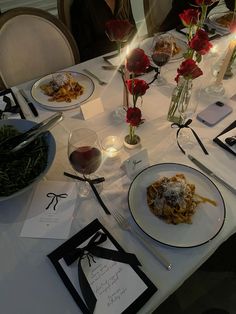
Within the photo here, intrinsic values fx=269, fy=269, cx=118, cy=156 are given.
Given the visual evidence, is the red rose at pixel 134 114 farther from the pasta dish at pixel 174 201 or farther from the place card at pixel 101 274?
the place card at pixel 101 274

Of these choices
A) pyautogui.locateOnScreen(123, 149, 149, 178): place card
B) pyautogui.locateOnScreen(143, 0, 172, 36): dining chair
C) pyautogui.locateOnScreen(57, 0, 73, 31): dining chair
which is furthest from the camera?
pyautogui.locateOnScreen(143, 0, 172, 36): dining chair

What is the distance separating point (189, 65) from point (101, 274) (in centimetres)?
61

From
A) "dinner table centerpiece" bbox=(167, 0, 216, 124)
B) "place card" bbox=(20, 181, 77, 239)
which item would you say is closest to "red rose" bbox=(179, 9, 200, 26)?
"dinner table centerpiece" bbox=(167, 0, 216, 124)

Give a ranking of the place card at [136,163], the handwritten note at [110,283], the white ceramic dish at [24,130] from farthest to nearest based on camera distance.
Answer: the place card at [136,163] < the white ceramic dish at [24,130] < the handwritten note at [110,283]

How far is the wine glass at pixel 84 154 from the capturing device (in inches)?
28.2

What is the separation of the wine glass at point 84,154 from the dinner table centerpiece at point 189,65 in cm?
34

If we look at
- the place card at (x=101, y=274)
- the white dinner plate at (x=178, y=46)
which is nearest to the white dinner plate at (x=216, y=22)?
the white dinner plate at (x=178, y=46)

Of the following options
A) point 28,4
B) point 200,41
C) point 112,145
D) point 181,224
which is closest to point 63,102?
point 112,145

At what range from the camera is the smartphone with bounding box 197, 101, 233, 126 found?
0.98 m

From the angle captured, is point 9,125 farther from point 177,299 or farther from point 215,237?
point 177,299

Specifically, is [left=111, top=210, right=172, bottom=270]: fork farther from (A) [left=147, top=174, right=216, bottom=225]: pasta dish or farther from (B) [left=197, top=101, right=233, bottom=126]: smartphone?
(B) [left=197, top=101, right=233, bottom=126]: smartphone

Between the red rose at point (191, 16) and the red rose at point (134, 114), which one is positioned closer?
the red rose at point (134, 114)

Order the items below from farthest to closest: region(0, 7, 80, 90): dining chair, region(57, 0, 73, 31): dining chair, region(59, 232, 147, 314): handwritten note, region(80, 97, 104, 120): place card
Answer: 1. region(57, 0, 73, 31): dining chair
2. region(0, 7, 80, 90): dining chair
3. region(80, 97, 104, 120): place card
4. region(59, 232, 147, 314): handwritten note

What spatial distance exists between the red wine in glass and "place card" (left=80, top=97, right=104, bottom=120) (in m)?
0.28
